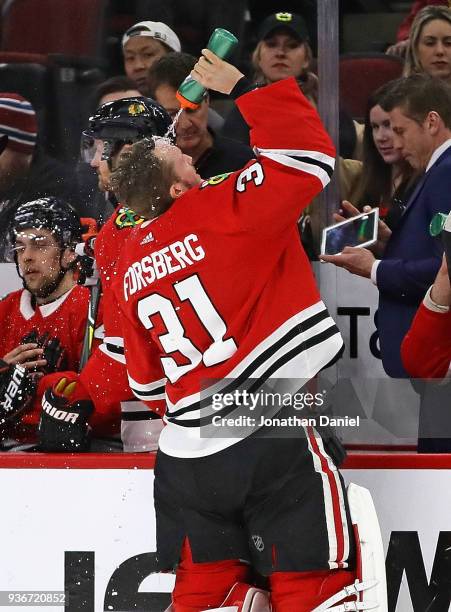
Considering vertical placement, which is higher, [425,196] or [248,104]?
[248,104]

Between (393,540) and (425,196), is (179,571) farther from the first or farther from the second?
(425,196)

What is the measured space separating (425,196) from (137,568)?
1.10 meters

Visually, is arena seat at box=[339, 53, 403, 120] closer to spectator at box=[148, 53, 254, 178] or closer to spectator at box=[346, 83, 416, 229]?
spectator at box=[346, 83, 416, 229]

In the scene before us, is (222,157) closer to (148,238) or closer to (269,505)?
(148,238)

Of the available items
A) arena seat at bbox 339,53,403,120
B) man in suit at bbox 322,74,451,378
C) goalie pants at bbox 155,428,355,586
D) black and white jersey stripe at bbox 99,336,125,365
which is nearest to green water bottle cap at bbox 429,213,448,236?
man in suit at bbox 322,74,451,378

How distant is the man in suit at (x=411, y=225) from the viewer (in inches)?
115

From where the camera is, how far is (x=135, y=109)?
2.94 meters

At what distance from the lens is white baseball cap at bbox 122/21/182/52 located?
3281mm

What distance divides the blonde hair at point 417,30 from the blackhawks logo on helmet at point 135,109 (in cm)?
76

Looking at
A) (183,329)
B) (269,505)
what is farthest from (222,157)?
(269,505)

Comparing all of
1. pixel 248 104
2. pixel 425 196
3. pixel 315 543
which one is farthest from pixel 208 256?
pixel 425 196

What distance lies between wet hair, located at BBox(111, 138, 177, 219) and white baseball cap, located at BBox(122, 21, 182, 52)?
3.00 ft

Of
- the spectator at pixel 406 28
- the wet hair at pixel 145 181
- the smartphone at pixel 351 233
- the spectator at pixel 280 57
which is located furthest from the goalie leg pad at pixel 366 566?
the spectator at pixel 406 28

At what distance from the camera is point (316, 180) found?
230 centimetres
